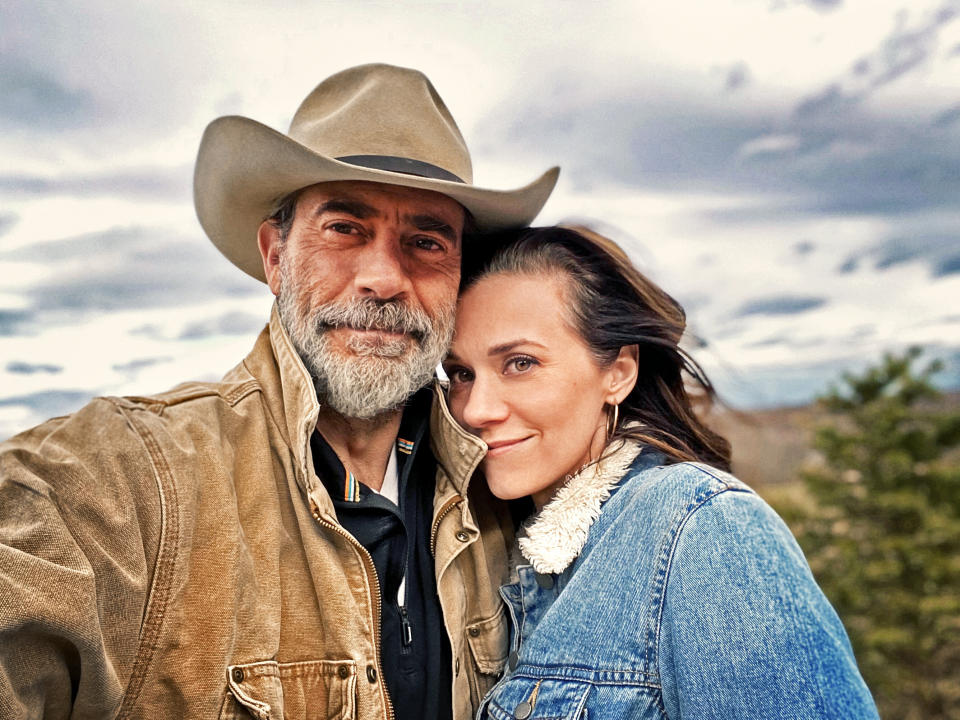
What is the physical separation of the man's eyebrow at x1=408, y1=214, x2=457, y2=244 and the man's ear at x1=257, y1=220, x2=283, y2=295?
20.9 inches

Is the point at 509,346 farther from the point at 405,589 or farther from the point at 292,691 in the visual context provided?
the point at 292,691

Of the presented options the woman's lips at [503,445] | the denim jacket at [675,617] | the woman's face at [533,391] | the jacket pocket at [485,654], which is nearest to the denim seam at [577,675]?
the denim jacket at [675,617]

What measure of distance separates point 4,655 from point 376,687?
1.00m

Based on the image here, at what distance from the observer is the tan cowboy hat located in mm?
2785

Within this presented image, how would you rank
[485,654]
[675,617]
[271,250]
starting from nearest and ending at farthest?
1. [675,617]
2. [485,654]
3. [271,250]

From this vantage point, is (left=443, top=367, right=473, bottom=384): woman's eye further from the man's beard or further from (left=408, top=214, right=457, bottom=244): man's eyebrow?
(left=408, top=214, right=457, bottom=244): man's eyebrow

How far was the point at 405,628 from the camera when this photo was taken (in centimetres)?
257

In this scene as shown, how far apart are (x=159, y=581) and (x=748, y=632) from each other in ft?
4.79

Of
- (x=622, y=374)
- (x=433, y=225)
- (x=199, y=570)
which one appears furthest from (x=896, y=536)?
(x=199, y=570)

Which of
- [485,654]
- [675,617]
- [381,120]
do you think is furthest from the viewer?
[381,120]

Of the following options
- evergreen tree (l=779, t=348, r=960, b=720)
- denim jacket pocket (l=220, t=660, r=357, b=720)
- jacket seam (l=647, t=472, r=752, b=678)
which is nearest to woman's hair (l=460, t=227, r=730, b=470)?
jacket seam (l=647, t=472, r=752, b=678)

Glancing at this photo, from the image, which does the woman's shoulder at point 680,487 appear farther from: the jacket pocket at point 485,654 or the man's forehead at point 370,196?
the man's forehead at point 370,196

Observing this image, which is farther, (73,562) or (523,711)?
(523,711)

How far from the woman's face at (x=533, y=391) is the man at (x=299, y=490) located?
13cm
